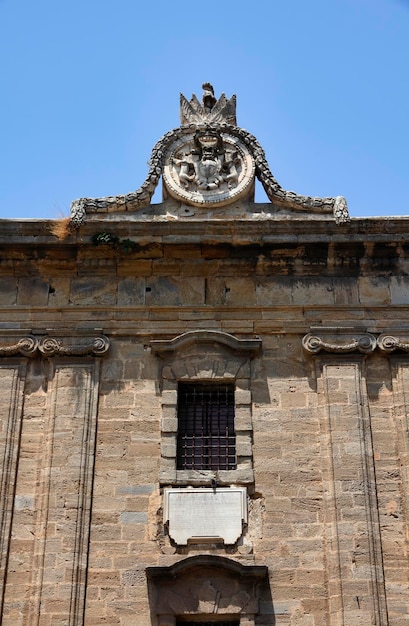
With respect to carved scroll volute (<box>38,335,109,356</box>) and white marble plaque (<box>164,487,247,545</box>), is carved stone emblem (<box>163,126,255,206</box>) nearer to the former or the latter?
carved scroll volute (<box>38,335,109,356</box>)

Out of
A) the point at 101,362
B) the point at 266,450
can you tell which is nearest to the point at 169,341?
the point at 101,362

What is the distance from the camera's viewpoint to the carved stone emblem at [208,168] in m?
14.0

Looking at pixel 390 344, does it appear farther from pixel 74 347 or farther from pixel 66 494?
pixel 66 494

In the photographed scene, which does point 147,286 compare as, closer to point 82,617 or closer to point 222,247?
point 222,247

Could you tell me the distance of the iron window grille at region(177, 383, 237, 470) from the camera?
12609 millimetres

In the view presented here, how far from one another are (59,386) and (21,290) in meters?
1.65

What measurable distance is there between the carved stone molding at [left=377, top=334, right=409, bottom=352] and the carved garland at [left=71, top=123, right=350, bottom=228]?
5.70 ft

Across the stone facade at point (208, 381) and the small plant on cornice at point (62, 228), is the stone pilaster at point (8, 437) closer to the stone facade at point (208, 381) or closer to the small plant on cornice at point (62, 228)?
the stone facade at point (208, 381)

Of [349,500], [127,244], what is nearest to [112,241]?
[127,244]

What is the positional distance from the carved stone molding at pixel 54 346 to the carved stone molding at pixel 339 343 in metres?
2.72

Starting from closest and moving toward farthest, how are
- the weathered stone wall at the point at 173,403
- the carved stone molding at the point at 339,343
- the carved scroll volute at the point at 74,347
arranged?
1. the weathered stone wall at the point at 173,403
2. the carved stone molding at the point at 339,343
3. the carved scroll volute at the point at 74,347

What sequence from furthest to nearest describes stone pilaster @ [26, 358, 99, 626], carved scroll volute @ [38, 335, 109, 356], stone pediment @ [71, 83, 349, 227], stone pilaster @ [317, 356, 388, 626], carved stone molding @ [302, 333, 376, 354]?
stone pediment @ [71, 83, 349, 227]
carved scroll volute @ [38, 335, 109, 356]
carved stone molding @ [302, 333, 376, 354]
stone pilaster @ [26, 358, 99, 626]
stone pilaster @ [317, 356, 388, 626]

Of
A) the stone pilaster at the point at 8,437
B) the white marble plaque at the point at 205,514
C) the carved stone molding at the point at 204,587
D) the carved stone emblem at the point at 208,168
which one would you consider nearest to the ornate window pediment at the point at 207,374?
the white marble plaque at the point at 205,514

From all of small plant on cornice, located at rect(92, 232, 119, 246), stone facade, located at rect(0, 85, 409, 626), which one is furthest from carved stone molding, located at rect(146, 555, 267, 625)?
→ small plant on cornice, located at rect(92, 232, 119, 246)
